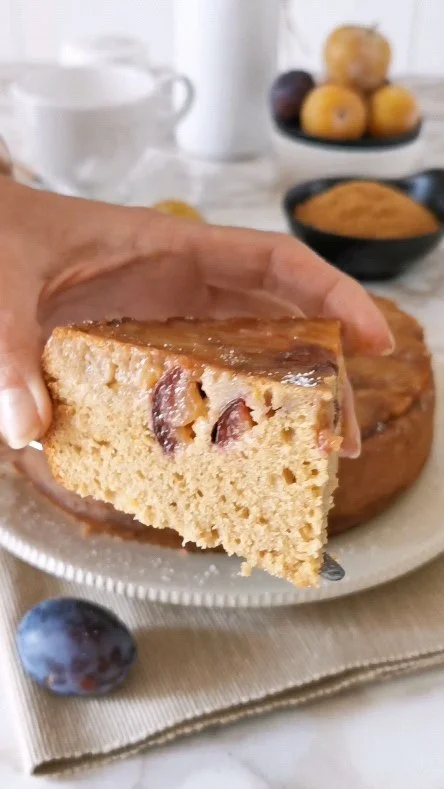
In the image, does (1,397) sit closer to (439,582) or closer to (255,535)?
(255,535)

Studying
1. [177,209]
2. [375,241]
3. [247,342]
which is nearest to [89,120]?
[177,209]

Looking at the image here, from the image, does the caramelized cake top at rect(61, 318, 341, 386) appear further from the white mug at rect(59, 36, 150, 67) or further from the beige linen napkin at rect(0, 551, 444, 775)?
the white mug at rect(59, 36, 150, 67)

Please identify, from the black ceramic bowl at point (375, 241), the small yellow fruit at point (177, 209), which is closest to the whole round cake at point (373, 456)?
the black ceramic bowl at point (375, 241)

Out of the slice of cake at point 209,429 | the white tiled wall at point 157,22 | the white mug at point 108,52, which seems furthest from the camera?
the white tiled wall at point 157,22

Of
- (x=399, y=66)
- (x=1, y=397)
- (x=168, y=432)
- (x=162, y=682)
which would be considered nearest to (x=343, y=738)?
(x=162, y=682)

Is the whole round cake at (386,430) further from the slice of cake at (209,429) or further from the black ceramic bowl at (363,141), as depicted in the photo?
the black ceramic bowl at (363,141)

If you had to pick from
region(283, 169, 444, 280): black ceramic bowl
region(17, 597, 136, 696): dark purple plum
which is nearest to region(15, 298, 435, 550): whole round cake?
region(17, 597, 136, 696): dark purple plum
